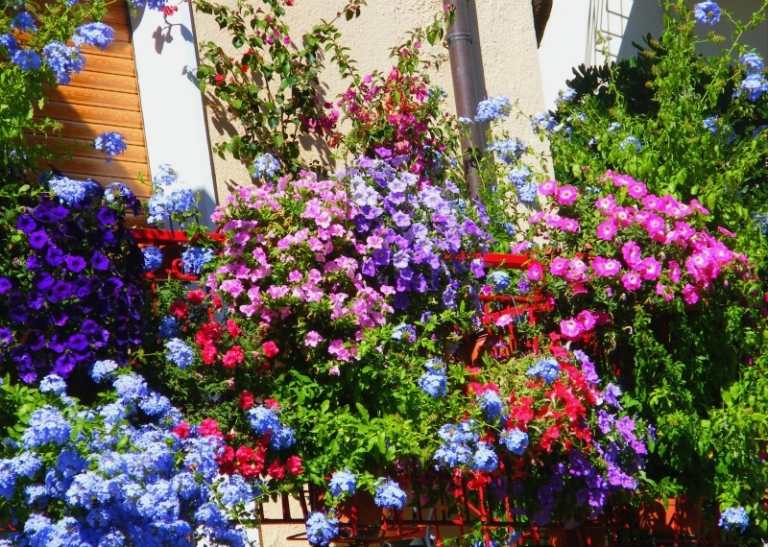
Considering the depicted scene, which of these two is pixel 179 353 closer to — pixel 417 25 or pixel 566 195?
pixel 566 195

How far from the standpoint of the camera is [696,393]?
7.17m

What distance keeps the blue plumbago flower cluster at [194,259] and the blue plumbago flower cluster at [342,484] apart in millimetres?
1074

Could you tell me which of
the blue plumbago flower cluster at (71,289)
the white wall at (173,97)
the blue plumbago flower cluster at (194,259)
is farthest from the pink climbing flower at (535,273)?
the blue plumbago flower cluster at (71,289)

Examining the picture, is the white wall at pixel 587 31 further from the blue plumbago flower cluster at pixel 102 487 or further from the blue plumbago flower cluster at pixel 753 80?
the blue plumbago flower cluster at pixel 102 487

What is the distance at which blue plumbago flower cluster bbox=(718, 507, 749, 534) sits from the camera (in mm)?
6820

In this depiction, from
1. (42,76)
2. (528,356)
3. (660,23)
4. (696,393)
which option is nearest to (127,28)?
(42,76)

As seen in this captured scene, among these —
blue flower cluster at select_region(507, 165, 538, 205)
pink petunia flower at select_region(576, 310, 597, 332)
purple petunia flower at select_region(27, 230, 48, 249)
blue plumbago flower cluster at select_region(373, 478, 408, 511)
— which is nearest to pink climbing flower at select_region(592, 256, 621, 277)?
pink petunia flower at select_region(576, 310, 597, 332)

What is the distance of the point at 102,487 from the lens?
473 cm

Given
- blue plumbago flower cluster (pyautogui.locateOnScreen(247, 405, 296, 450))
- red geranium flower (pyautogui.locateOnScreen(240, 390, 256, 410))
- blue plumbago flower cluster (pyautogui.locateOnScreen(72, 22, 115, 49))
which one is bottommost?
blue plumbago flower cluster (pyautogui.locateOnScreen(247, 405, 296, 450))

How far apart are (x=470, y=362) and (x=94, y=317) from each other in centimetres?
205

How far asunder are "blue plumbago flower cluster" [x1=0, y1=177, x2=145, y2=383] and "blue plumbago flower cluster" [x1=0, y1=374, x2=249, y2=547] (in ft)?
1.18

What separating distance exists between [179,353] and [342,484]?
75cm

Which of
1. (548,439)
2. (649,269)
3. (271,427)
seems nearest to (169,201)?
(271,427)

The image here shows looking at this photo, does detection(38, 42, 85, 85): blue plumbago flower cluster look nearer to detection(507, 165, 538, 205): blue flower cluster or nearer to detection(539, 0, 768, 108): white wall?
detection(507, 165, 538, 205): blue flower cluster
